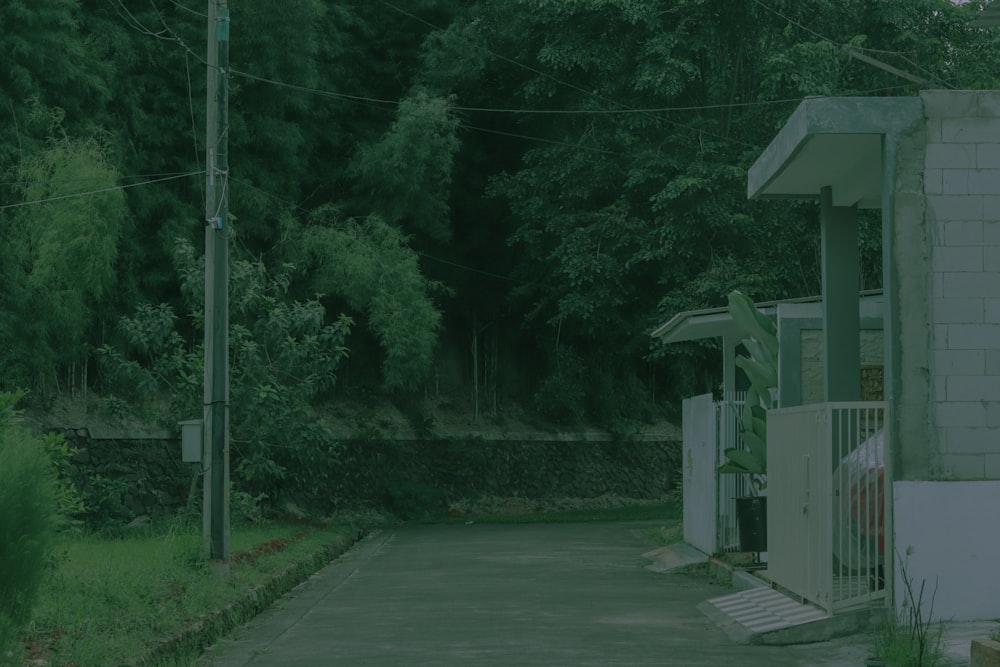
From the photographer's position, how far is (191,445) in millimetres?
16250

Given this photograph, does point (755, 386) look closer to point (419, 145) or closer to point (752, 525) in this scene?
point (752, 525)

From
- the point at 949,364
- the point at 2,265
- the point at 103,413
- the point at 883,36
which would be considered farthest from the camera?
the point at 883,36

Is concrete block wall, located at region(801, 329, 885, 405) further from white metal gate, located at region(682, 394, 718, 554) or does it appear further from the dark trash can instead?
white metal gate, located at region(682, 394, 718, 554)

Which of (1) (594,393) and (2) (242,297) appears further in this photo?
(1) (594,393)

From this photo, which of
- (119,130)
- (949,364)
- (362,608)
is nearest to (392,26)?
(119,130)

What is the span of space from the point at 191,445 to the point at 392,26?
2176 cm

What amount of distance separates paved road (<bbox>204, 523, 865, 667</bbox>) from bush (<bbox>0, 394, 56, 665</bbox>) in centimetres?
291

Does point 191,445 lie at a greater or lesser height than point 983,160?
lesser

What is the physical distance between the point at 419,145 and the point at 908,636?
23.1 m

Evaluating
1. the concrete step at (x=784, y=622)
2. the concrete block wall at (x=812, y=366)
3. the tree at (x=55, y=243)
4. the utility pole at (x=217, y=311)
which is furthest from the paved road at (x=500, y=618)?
the tree at (x=55, y=243)

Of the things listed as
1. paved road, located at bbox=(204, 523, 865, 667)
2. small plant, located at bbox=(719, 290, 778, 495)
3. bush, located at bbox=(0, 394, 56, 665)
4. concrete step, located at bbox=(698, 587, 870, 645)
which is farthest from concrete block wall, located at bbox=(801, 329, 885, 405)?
bush, located at bbox=(0, 394, 56, 665)

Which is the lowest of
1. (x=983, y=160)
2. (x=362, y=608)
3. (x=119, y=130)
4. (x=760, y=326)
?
(x=362, y=608)

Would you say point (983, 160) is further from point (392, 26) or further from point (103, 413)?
point (392, 26)

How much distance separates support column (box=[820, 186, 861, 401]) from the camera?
14602 millimetres
